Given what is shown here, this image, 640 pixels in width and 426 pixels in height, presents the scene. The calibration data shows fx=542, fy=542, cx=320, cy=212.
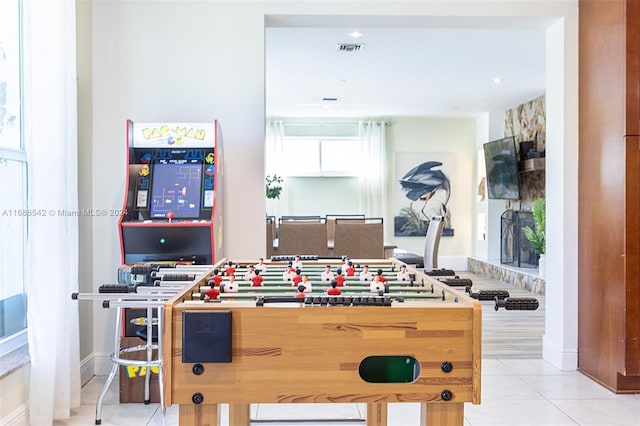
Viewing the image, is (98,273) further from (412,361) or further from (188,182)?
(412,361)

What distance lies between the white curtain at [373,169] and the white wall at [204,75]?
571 cm

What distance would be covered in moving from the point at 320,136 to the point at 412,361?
806cm

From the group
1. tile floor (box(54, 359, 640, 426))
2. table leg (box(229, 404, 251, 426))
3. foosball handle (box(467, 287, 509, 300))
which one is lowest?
tile floor (box(54, 359, 640, 426))

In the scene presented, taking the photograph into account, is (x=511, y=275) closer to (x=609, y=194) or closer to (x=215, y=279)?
(x=609, y=194)

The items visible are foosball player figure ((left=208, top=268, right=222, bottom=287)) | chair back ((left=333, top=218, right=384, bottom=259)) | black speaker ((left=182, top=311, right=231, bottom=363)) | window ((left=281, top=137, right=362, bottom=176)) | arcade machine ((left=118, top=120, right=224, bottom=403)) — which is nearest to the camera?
black speaker ((left=182, top=311, right=231, bottom=363))

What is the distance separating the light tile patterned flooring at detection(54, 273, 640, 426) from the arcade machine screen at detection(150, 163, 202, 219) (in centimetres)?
113

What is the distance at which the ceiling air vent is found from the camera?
16.7 feet

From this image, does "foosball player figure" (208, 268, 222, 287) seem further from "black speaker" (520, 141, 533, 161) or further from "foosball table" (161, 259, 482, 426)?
"black speaker" (520, 141, 533, 161)

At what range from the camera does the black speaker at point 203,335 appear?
159 centimetres

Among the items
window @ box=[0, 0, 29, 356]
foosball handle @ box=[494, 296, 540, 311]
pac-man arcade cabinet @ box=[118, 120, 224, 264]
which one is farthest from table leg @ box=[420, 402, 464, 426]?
window @ box=[0, 0, 29, 356]

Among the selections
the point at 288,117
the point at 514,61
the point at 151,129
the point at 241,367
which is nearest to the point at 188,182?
the point at 151,129

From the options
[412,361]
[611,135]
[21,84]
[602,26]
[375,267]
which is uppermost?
[602,26]

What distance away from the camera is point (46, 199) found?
2.72 meters

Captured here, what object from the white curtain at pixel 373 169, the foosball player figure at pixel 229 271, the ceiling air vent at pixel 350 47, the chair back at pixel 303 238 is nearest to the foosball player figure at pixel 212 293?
the foosball player figure at pixel 229 271
